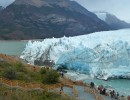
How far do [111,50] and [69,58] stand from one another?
5.20 metres

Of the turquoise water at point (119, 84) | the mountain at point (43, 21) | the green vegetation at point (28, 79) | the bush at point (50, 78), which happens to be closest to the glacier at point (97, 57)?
the turquoise water at point (119, 84)

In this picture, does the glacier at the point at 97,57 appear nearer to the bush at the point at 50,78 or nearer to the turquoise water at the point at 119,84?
the turquoise water at the point at 119,84

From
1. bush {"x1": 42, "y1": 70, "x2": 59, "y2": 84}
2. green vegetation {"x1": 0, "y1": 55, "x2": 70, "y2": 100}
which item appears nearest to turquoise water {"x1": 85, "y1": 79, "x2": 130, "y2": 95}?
bush {"x1": 42, "y1": 70, "x2": 59, "y2": 84}

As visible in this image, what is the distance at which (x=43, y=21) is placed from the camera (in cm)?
16175

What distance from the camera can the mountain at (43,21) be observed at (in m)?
150

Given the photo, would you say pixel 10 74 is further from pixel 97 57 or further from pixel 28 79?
pixel 97 57

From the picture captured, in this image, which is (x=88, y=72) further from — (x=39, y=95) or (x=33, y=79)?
(x=39, y=95)

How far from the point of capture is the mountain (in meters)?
Answer: 150

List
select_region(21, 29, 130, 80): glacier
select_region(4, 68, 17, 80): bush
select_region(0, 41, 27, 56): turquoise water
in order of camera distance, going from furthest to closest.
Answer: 1. select_region(0, 41, 27, 56): turquoise water
2. select_region(21, 29, 130, 80): glacier
3. select_region(4, 68, 17, 80): bush

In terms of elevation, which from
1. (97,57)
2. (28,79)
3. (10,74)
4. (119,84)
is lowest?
A: (119,84)

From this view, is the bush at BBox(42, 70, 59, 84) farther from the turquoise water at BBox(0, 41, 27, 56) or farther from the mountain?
the mountain

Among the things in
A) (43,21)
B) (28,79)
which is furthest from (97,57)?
(43,21)

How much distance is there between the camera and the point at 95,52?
37156mm

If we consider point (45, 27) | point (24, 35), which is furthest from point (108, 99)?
point (45, 27)
